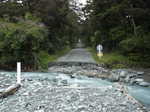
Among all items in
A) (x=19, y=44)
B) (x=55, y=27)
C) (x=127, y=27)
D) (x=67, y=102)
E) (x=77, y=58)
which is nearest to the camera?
(x=67, y=102)

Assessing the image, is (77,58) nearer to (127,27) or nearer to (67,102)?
(127,27)

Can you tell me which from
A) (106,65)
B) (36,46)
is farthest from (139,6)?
(36,46)

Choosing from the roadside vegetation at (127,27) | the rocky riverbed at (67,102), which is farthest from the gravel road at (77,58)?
the rocky riverbed at (67,102)

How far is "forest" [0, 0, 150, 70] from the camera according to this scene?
12.4 metres

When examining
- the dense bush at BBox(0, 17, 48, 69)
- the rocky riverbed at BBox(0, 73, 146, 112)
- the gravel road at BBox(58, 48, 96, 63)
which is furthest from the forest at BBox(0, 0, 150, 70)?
the rocky riverbed at BBox(0, 73, 146, 112)

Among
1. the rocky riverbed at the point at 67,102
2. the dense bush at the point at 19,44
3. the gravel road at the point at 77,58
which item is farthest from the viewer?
the gravel road at the point at 77,58

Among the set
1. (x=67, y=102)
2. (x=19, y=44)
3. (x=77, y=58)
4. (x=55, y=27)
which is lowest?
(x=67, y=102)

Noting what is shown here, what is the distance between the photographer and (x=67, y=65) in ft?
47.2

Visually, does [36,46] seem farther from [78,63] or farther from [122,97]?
[122,97]

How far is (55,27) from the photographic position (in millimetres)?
20781

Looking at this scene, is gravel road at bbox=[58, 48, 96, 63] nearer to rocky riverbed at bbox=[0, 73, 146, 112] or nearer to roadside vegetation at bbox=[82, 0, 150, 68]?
roadside vegetation at bbox=[82, 0, 150, 68]

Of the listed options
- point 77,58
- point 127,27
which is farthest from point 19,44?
point 127,27

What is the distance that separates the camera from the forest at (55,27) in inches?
489

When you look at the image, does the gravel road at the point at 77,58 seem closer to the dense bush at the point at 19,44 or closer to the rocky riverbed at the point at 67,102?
the dense bush at the point at 19,44
